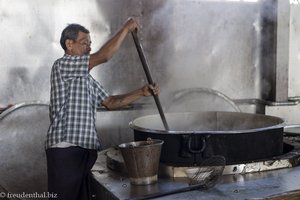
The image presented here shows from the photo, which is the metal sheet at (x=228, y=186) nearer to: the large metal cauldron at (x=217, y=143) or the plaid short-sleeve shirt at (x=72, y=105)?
the large metal cauldron at (x=217, y=143)

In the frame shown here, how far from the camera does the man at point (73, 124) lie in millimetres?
3436

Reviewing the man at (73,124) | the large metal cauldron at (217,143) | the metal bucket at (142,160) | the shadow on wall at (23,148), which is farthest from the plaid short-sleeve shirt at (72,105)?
the shadow on wall at (23,148)

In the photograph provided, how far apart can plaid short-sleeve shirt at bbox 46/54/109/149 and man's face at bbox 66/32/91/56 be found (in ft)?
0.43

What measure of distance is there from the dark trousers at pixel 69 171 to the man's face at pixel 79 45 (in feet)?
2.80

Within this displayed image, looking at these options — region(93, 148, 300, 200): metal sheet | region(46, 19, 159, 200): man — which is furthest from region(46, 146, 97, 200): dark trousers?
region(93, 148, 300, 200): metal sheet

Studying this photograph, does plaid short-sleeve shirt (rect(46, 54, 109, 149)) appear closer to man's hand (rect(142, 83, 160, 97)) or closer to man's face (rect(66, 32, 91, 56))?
man's face (rect(66, 32, 91, 56))

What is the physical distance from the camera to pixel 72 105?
11.3ft

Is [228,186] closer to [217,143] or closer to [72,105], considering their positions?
[217,143]

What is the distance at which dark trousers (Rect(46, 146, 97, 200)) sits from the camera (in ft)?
11.3

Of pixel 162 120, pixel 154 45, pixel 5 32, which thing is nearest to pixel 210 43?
pixel 154 45

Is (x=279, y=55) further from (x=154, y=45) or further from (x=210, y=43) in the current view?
(x=154, y=45)

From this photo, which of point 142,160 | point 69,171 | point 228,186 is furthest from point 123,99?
point 228,186

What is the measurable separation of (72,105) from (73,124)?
16 cm

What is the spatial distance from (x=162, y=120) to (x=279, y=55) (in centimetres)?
293
